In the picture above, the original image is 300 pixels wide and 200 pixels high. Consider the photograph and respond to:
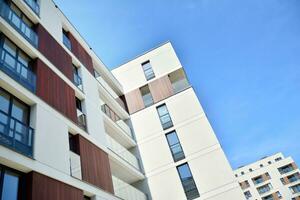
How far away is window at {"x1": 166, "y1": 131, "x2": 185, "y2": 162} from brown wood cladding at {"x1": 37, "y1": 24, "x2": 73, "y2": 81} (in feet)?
30.8

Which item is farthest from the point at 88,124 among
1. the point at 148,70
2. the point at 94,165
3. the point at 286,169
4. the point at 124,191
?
the point at 286,169

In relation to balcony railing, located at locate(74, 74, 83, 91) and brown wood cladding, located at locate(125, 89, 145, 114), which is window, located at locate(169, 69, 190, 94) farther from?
balcony railing, located at locate(74, 74, 83, 91)

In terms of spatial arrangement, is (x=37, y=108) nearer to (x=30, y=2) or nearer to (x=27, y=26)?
(x=27, y=26)

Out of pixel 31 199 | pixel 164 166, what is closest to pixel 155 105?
pixel 164 166

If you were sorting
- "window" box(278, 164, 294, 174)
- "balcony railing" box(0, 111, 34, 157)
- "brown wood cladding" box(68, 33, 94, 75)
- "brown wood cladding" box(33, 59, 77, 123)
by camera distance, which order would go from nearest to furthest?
"balcony railing" box(0, 111, 34, 157), "brown wood cladding" box(33, 59, 77, 123), "brown wood cladding" box(68, 33, 94, 75), "window" box(278, 164, 294, 174)

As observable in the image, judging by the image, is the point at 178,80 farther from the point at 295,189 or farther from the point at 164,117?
the point at 295,189

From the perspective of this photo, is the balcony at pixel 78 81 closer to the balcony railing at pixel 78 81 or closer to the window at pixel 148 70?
the balcony railing at pixel 78 81

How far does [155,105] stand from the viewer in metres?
22.3

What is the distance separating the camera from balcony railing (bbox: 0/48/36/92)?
9.93m

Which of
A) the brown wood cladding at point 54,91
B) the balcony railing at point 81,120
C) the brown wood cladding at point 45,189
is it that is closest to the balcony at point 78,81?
the brown wood cladding at point 54,91

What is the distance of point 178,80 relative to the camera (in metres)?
24.2

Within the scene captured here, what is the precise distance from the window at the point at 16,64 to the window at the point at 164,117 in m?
12.0

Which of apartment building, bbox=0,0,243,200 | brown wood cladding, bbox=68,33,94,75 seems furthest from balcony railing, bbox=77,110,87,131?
brown wood cladding, bbox=68,33,94,75

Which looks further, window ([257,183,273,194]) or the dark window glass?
window ([257,183,273,194])
